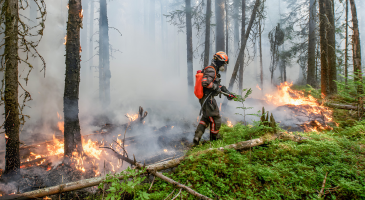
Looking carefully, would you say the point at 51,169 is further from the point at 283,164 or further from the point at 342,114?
the point at 342,114

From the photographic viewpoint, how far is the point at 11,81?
3.39 metres

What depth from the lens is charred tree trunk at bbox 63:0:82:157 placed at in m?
4.14

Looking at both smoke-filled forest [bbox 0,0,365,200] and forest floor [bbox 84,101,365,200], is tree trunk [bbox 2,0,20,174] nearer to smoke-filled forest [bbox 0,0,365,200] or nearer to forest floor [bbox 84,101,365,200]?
smoke-filled forest [bbox 0,0,365,200]

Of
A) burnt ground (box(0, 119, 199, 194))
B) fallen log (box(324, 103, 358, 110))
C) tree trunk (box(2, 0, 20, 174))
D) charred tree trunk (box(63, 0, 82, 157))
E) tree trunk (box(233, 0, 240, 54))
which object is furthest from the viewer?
tree trunk (box(233, 0, 240, 54))

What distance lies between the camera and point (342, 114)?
17.4 ft

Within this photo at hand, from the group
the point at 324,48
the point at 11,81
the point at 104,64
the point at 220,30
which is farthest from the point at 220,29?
the point at 11,81

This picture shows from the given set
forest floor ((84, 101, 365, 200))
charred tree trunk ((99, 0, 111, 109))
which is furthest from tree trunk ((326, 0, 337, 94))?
charred tree trunk ((99, 0, 111, 109))

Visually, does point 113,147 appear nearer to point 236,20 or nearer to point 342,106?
point 342,106

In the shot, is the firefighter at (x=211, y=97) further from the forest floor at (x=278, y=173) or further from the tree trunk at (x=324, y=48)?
the tree trunk at (x=324, y=48)

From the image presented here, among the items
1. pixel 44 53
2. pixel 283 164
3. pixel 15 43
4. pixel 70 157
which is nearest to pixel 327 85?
pixel 283 164

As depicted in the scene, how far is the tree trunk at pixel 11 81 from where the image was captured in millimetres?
3338

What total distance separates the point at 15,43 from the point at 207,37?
9.41 metres

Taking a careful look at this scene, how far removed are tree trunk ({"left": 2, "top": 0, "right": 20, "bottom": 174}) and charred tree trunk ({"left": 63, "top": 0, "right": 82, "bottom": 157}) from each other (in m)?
0.92

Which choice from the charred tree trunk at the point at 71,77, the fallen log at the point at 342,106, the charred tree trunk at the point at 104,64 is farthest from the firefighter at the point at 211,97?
the charred tree trunk at the point at 104,64
